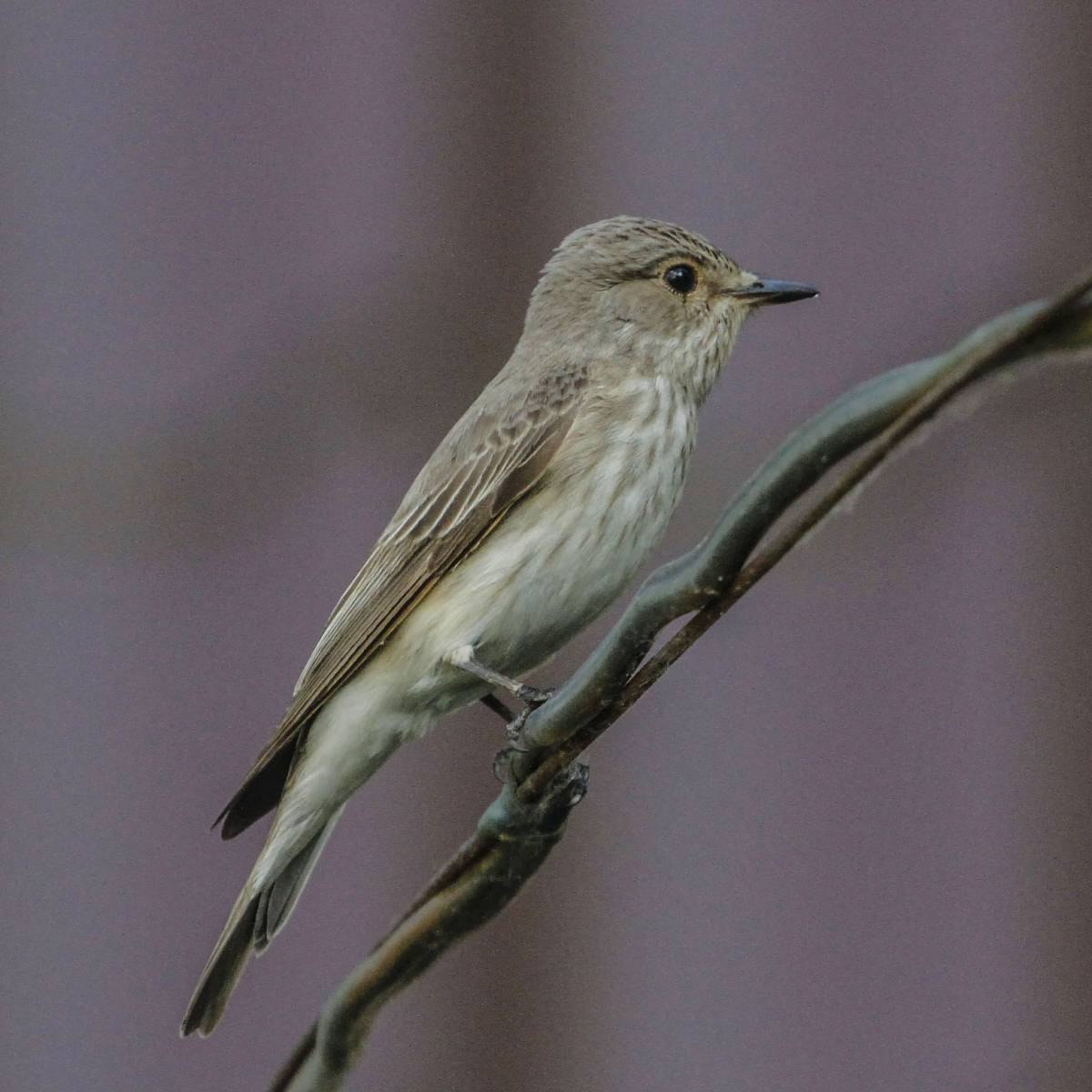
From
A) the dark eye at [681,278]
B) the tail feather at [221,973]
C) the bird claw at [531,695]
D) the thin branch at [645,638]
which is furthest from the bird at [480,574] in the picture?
the thin branch at [645,638]

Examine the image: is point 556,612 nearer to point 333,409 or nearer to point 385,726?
point 385,726

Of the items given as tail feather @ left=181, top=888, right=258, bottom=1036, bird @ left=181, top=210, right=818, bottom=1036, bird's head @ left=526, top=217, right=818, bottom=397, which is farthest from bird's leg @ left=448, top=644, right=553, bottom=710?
bird's head @ left=526, top=217, right=818, bottom=397

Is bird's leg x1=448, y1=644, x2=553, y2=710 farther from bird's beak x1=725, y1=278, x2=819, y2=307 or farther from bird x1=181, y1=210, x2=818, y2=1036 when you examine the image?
bird's beak x1=725, y1=278, x2=819, y2=307

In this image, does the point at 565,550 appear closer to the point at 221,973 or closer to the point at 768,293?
the point at 768,293

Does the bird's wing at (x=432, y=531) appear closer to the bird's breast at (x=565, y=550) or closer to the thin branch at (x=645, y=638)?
the bird's breast at (x=565, y=550)

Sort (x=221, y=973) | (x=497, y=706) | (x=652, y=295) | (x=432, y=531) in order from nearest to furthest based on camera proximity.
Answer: (x=221, y=973) → (x=432, y=531) → (x=497, y=706) → (x=652, y=295)

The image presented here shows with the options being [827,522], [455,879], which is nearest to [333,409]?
[455,879]

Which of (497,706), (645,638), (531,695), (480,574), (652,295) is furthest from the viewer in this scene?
(652,295)

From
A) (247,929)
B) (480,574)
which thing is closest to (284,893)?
(247,929)
